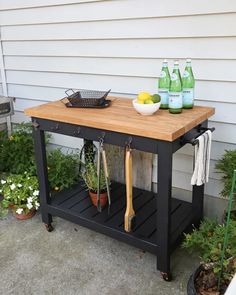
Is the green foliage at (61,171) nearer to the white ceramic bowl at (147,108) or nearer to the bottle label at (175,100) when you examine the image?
the white ceramic bowl at (147,108)

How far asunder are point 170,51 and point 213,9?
38 cm

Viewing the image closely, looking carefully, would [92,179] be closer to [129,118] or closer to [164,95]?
[129,118]

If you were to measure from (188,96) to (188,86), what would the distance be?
2.4 inches

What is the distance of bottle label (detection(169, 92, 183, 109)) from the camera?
73.8 inches

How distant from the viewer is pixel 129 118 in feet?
6.26

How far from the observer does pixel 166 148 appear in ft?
5.52

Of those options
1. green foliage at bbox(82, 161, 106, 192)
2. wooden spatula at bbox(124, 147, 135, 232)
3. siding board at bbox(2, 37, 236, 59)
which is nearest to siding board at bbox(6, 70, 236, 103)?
siding board at bbox(2, 37, 236, 59)

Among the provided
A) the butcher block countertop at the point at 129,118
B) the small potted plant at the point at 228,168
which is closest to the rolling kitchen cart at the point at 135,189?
the butcher block countertop at the point at 129,118

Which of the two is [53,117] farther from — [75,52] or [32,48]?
[32,48]

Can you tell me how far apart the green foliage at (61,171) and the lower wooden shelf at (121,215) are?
0.14 metres

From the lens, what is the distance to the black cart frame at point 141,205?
1.76 metres

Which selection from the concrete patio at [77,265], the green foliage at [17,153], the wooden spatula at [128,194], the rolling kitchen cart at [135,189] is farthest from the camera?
the green foliage at [17,153]

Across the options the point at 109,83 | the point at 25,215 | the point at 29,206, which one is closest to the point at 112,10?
the point at 109,83

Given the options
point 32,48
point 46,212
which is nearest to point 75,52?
point 32,48
